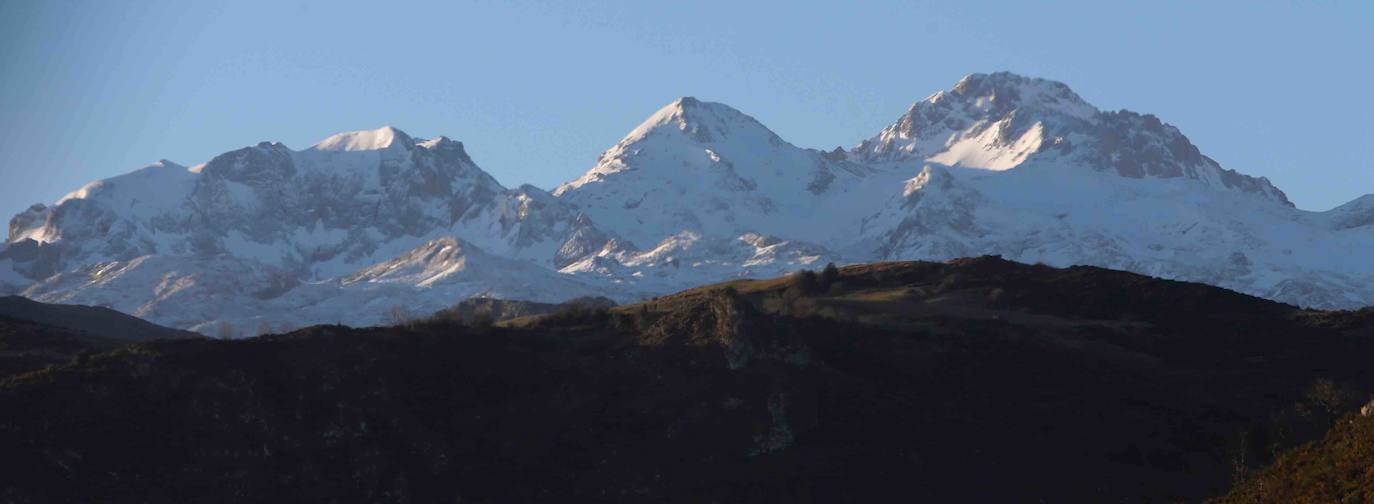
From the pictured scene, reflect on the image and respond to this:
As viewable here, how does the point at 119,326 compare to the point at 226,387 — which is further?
the point at 119,326

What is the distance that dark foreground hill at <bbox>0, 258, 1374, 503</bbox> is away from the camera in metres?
110

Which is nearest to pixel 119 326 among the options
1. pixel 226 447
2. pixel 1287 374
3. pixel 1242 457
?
pixel 226 447

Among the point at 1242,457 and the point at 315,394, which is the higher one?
the point at 315,394

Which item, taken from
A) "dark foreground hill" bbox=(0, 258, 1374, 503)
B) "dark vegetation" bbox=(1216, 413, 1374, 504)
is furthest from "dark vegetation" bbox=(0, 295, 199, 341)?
"dark vegetation" bbox=(1216, 413, 1374, 504)

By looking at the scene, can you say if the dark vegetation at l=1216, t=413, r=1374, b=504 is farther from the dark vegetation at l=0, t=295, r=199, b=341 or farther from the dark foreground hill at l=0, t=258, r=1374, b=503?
the dark vegetation at l=0, t=295, r=199, b=341

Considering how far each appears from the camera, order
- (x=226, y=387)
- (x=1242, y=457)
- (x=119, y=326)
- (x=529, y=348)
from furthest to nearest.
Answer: (x=119, y=326) < (x=529, y=348) < (x=226, y=387) < (x=1242, y=457)

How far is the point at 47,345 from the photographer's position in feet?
437

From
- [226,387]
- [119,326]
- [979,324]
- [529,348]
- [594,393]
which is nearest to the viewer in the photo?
[226,387]

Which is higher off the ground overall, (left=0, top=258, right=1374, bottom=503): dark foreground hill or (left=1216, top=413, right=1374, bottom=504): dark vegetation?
(left=0, top=258, right=1374, bottom=503): dark foreground hill

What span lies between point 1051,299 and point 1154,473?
4627cm

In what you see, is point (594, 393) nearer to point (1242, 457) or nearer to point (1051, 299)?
point (1242, 457)

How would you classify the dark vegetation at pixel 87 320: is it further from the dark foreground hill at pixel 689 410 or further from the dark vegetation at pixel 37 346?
the dark foreground hill at pixel 689 410

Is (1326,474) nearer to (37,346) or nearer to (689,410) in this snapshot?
(689,410)

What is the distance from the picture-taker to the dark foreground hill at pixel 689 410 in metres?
110
